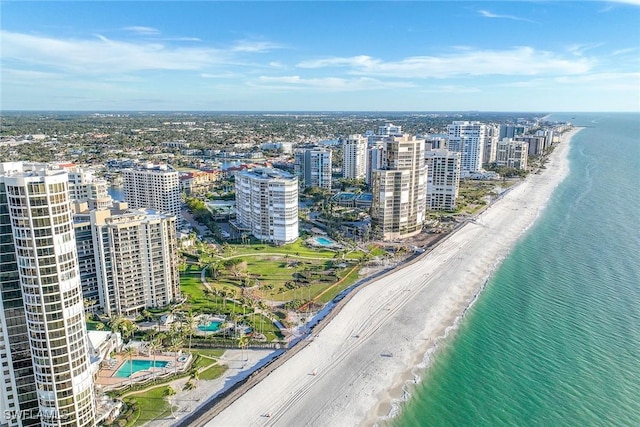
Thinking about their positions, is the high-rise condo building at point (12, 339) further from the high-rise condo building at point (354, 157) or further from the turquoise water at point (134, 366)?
the high-rise condo building at point (354, 157)

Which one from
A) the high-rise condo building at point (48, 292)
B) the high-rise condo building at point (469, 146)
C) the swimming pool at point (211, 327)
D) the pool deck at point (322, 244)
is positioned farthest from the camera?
the high-rise condo building at point (469, 146)

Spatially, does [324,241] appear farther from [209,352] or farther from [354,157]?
[354,157]

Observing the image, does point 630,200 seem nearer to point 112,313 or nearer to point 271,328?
point 271,328

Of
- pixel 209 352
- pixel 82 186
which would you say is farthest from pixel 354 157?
pixel 209 352

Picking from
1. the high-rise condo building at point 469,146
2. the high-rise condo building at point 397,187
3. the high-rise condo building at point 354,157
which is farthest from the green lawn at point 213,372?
the high-rise condo building at point 469,146

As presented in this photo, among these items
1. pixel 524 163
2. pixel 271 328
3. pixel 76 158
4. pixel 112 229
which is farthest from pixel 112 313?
pixel 524 163

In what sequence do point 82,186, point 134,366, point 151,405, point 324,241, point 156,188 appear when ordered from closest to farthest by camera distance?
point 151,405
point 134,366
point 82,186
point 324,241
point 156,188

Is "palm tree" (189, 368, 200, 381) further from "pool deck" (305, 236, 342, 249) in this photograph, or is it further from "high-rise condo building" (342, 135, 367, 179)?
"high-rise condo building" (342, 135, 367, 179)
